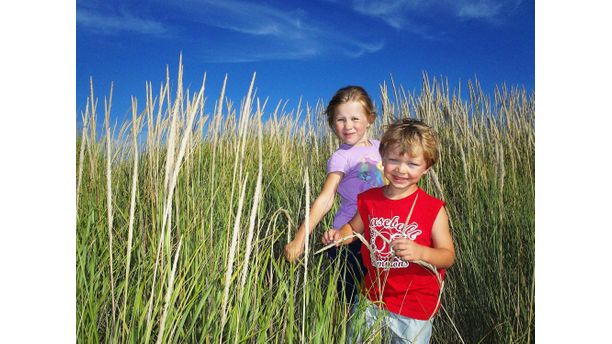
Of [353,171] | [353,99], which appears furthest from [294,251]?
[353,99]

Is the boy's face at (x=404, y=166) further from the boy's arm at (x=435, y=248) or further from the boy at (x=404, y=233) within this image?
the boy's arm at (x=435, y=248)

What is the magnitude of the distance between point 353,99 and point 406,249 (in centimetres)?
41

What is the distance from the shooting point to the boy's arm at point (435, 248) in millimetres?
1173

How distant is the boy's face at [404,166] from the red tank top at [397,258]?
0.05 m

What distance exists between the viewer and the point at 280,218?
1.59 metres

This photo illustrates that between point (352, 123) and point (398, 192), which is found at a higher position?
point (352, 123)

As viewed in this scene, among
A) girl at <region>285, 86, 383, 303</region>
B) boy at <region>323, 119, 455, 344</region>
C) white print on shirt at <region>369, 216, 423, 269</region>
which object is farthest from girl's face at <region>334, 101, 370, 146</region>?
white print on shirt at <region>369, 216, 423, 269</region>

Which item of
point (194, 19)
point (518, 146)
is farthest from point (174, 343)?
point (518, 146)

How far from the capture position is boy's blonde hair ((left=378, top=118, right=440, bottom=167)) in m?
1.25

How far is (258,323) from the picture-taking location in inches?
48.3

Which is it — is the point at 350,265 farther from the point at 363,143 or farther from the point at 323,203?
the point at 363,143

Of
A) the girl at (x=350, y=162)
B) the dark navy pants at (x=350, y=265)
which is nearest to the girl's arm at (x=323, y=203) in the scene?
the girl at (x=350, y=162)

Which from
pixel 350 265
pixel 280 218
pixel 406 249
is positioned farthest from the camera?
pixel 280 218
